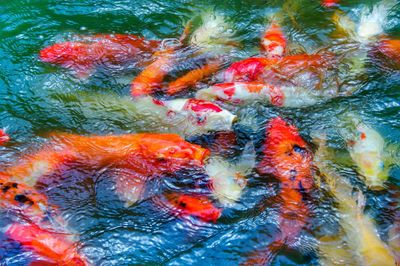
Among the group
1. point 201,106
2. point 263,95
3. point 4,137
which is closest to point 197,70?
point 201,106

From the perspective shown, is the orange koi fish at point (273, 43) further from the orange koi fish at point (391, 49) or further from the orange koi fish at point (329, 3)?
the orange koi fish at point (391, 49)

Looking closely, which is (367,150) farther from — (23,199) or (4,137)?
(4,137)

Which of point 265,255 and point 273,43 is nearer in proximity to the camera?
point 265,255

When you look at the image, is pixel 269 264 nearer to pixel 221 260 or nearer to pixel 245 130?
pixel 221 260

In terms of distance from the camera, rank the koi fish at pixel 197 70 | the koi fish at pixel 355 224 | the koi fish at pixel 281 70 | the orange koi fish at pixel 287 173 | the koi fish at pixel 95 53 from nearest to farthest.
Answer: the koi fish at pixel 355 224 → the orange koi fish at pixel 287 173 → the koi fish at pixel 281 70 → the koi fish at pixel 197 70 → the koi fish at pixel 95 53

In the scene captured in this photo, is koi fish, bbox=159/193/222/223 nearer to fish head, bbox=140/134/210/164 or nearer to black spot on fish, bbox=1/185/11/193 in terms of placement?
fish head, bbox=140/134/210/164

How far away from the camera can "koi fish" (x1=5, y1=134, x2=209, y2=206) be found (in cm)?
378

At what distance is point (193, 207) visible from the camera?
354cm

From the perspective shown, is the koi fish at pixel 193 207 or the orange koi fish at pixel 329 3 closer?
the koi fish at pixel 193 207

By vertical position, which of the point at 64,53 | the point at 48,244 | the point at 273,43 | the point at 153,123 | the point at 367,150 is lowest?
the point at 48,244

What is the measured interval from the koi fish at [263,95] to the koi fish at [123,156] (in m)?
0.64

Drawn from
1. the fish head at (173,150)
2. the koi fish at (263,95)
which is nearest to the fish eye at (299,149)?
the koi fish at (263,95)

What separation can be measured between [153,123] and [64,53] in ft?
4.41

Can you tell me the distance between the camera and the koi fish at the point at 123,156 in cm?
378
